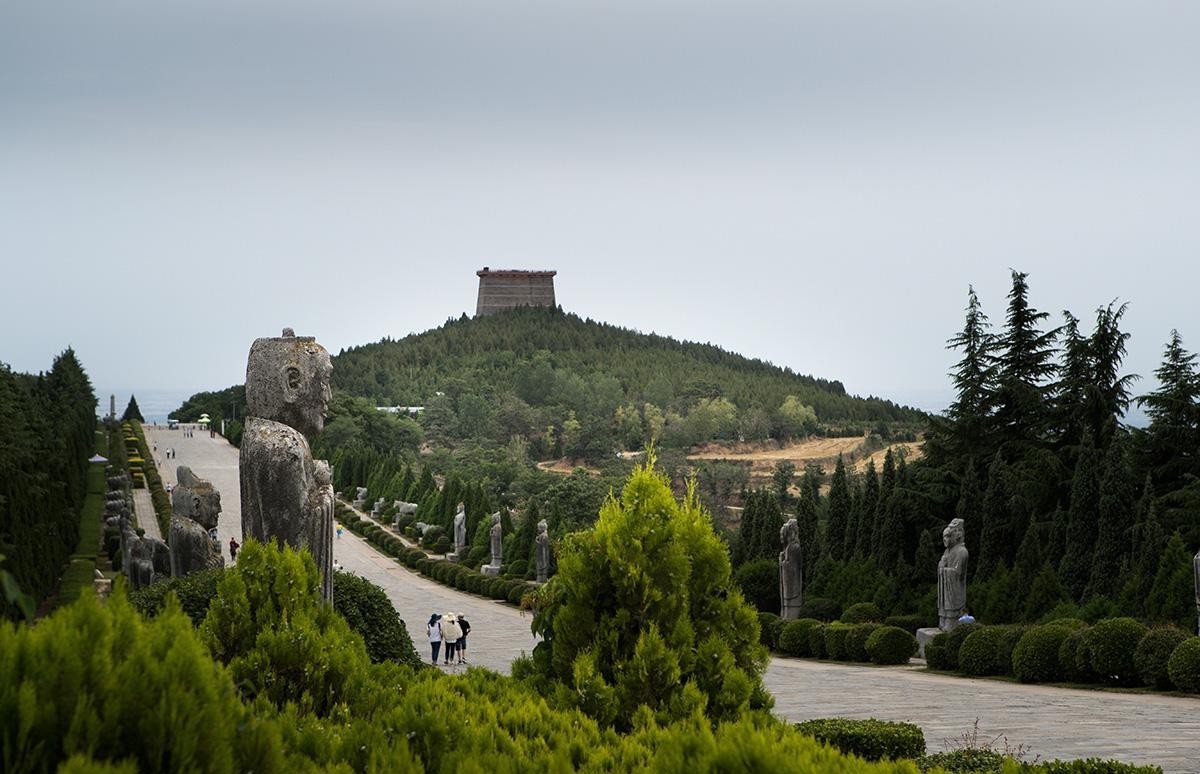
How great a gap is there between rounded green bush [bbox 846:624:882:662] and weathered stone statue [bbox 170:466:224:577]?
1168 centimetres

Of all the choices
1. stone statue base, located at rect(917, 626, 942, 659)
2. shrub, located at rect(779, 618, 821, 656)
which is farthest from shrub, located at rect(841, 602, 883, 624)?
stone statue base, located at rect(917, 626, 942, 659)

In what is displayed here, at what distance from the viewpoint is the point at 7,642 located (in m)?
3.48

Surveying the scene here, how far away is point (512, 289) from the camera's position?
149 meters

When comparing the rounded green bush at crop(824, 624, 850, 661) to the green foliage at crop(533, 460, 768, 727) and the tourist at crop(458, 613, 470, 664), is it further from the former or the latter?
the green foliage at crop(533, 460, 768, 727)

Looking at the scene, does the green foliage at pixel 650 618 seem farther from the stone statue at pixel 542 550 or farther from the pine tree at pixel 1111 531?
the stone statue at pixel 542 550

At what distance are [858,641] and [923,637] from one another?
48.0 inches

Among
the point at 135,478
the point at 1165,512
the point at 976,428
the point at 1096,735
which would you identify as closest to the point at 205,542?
the point at 1096,735

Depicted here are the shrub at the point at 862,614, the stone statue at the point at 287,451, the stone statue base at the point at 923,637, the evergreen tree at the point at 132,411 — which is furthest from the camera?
the evergreen tree at the point at 132,411

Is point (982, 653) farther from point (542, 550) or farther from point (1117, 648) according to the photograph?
point (542, 550)

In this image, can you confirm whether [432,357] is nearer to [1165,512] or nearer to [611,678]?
[1165,512]

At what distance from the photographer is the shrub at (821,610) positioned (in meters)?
29.2

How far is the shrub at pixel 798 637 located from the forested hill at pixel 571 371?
7699 cm

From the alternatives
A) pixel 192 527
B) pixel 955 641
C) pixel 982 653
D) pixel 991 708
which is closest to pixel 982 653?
pixel 982 653

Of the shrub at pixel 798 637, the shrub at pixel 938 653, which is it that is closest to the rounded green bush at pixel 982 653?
the shrub at pixel 938 653
